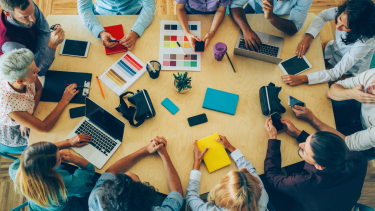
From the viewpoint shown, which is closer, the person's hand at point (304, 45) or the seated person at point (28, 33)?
the seated person at point (28, 33)

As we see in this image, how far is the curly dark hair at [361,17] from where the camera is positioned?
1455 millimetres

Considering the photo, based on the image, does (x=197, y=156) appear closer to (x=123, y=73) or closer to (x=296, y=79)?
(x=123, y=73)

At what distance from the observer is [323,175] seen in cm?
122

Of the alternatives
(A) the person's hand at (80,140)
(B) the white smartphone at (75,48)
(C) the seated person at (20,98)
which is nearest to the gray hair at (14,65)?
(C) the seated person at (20,98)

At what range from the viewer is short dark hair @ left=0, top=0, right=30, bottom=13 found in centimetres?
129

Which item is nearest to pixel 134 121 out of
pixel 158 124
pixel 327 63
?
pixel 158 124

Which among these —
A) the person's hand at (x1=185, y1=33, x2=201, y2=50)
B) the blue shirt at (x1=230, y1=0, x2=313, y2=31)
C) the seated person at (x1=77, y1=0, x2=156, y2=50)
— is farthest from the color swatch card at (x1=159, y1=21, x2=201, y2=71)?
the blue shirt at (x1=230, y1=0, x2=313, y2=31)

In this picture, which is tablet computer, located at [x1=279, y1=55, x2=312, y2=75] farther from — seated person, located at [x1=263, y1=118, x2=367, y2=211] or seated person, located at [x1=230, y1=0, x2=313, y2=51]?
seated person, located at [x1=263, y1=118, x2=367, y2=211]

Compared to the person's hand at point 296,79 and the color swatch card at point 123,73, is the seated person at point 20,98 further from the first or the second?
the person's hand at point 296,79

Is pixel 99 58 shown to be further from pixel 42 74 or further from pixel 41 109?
pixel 41 109

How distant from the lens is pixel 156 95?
5.09ft

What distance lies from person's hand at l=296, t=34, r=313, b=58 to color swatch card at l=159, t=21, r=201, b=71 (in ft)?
2.62

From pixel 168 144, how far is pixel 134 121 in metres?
0.29

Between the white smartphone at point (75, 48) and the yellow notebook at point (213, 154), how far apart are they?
114 cm
